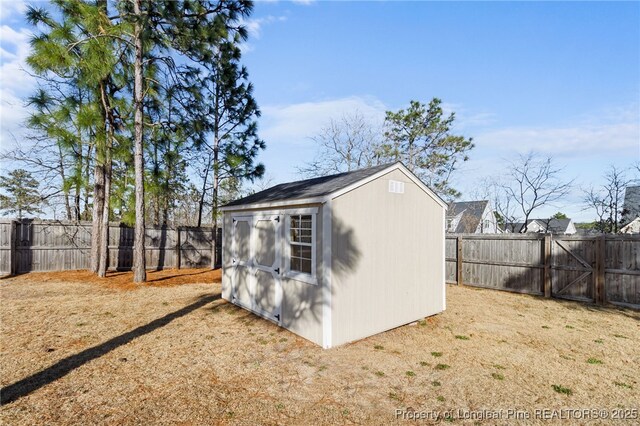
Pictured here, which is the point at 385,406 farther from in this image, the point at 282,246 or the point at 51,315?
the point at 51,315

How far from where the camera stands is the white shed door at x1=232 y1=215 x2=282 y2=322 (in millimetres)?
5633

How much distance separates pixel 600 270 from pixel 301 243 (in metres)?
7.66

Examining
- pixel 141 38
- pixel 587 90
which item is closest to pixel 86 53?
pixel 141 38

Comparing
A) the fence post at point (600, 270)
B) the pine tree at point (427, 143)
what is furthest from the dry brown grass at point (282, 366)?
the pine tree at point (427, 143)

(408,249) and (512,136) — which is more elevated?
(512,136)

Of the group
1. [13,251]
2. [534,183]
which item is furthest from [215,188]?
[534,183]

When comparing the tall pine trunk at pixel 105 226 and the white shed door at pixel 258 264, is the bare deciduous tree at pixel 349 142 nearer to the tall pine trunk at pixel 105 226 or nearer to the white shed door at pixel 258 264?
the tall pine trunk at pixel 105 226

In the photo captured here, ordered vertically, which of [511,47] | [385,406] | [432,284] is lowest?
[385,406]

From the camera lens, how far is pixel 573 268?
7691 mm

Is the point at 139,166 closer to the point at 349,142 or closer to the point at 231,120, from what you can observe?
the point at 231,120

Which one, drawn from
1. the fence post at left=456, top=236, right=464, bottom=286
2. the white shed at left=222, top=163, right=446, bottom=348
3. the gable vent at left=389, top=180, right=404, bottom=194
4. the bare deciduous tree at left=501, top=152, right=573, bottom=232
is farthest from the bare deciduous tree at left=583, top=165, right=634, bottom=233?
the gable vent at left=389, top=180, right=404, bottom=194

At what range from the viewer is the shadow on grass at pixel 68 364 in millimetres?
3262

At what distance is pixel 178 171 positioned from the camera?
15391 mm

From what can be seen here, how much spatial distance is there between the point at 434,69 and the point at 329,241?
30.1 ft
